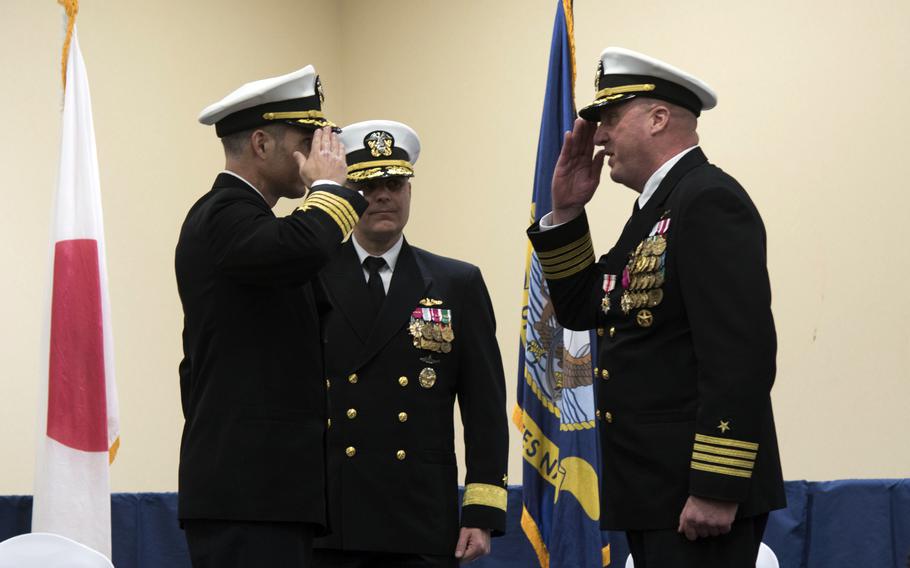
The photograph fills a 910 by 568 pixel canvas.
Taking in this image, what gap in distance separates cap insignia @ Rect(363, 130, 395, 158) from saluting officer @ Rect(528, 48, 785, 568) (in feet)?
2.65

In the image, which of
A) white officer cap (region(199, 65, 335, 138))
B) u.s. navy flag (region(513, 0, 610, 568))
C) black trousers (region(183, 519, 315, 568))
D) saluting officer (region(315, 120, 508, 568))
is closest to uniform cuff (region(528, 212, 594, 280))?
saluting officer (region(315, 120, 508, 568))

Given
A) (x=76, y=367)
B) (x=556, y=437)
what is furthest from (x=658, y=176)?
(x=76, y=367)

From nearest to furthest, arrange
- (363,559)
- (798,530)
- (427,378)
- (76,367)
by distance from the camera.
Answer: (363,559) → (427,378) → (798,530) → (76,367)

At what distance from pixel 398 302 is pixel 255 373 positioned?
2.60ft

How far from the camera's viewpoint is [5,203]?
4582mm

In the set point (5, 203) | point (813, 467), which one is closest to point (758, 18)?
point (813, 467)

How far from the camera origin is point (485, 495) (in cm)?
280

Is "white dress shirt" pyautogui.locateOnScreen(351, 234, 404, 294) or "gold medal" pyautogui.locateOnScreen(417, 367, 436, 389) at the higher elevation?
"white dress shirt" pyautogui.locateOnScreen(351, 234, 404, 294)

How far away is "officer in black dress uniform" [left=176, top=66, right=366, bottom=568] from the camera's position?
209 centimetres

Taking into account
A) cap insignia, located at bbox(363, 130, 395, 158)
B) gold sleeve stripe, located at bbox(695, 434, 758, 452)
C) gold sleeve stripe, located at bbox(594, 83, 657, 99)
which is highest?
gold sleeve stripe, located at bbox(594, 83, 657, 99)

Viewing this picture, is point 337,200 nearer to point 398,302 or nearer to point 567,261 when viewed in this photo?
point 567,261

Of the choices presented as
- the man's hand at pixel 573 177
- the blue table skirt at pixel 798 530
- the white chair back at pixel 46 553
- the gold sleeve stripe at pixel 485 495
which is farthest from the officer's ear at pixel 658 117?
the white chair back at pixel 46 553

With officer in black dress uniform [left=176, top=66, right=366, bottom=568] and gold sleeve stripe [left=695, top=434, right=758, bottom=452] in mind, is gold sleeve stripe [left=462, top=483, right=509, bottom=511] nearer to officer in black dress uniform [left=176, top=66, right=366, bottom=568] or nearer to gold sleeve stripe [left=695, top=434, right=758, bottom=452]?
officer in black dress uniform [left=176, top=66, right=366, bottom=568]

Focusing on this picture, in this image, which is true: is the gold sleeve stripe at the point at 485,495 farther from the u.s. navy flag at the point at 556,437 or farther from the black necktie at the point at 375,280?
the u.s. navy flag at the point at 556,437
